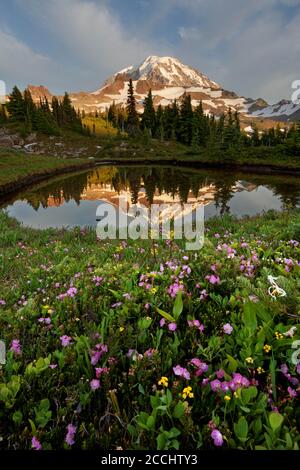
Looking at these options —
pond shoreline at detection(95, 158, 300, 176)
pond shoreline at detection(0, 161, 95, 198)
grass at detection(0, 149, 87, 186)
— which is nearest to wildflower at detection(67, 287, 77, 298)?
pond shoreline at detection(0, 161, 95, 198)

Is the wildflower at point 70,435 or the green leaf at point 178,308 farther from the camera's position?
the green leaf at point 178,308

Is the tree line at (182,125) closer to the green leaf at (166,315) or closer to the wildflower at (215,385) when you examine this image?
the green leaf at (166,315)

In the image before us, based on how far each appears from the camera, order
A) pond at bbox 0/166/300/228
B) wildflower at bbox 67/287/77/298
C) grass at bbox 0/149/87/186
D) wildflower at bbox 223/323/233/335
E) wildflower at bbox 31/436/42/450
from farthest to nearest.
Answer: grass at bbox 0/149/87/186
pond at bbox 0/166/300/228
wildflower at bbox 67/287/77/298
wildflower at bbox 223/323/233/335
wildflower at bbox 31/436/42/450

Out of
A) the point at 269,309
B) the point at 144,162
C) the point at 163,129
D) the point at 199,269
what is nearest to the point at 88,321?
the point at 199,269

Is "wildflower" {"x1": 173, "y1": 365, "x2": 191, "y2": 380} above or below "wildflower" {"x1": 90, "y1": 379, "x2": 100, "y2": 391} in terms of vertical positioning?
above

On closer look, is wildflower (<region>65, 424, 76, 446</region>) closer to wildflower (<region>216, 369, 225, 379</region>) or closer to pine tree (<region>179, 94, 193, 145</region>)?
wildflower (<region>216, 369, 225, 379</region>)

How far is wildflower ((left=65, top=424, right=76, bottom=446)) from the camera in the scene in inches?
80.5

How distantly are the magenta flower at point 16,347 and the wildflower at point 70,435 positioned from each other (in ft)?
3.77

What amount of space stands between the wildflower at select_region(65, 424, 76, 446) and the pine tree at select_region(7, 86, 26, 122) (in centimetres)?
10039

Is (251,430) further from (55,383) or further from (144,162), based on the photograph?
(144,162)

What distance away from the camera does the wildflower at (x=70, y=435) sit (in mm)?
2045

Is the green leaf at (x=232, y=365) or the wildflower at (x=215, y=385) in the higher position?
the green leaf at (x=232, y=365)

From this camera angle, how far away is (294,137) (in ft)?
181

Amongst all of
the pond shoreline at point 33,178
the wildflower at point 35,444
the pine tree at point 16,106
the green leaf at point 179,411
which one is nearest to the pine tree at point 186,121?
the pine tree at point 16,106
